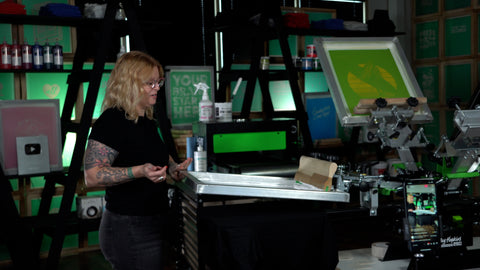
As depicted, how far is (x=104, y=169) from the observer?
1.78 metres

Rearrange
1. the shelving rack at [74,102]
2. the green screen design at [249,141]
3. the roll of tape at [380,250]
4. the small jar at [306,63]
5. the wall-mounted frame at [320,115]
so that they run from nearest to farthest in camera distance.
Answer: the roll of tape at [380,250], the shelving rack at [74,102], the green screen design at [249,141], the small jar at [306,63], the wall-mounted frame at [320,115]

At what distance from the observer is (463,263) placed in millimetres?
2260

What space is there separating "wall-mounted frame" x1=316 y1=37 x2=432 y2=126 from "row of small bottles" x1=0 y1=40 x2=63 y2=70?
75.7 inches

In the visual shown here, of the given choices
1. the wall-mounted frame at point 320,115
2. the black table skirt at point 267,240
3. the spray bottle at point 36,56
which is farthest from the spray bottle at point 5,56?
the wall-mounted frame at point 320,115

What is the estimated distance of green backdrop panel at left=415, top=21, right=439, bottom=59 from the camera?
4.95 meters

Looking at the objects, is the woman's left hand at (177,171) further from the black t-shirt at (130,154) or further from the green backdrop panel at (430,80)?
the green backdrop panel at (430,80)

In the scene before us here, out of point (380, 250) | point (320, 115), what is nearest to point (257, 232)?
point (380, 250)

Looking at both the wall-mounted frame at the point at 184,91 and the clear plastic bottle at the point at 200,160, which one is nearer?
the clear plastic bottle at the point at 200,160

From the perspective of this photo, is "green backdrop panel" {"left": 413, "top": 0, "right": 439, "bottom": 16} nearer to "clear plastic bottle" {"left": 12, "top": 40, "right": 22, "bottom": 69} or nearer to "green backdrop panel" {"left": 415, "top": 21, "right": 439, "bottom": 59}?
"green backdrop panel" {"left": 415, "top": 21, "right": 439, "bottom": 59}

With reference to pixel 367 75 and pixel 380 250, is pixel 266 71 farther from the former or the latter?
pixel 380 250

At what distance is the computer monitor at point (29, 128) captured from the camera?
3387 millimetres

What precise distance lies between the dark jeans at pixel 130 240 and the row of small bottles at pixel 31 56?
2109mm

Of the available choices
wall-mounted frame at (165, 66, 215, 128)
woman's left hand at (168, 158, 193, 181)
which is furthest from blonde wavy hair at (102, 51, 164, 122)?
wall-mounted frame at (165, 66, 215, 128)

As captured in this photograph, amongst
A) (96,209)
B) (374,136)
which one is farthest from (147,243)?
(96,209)
